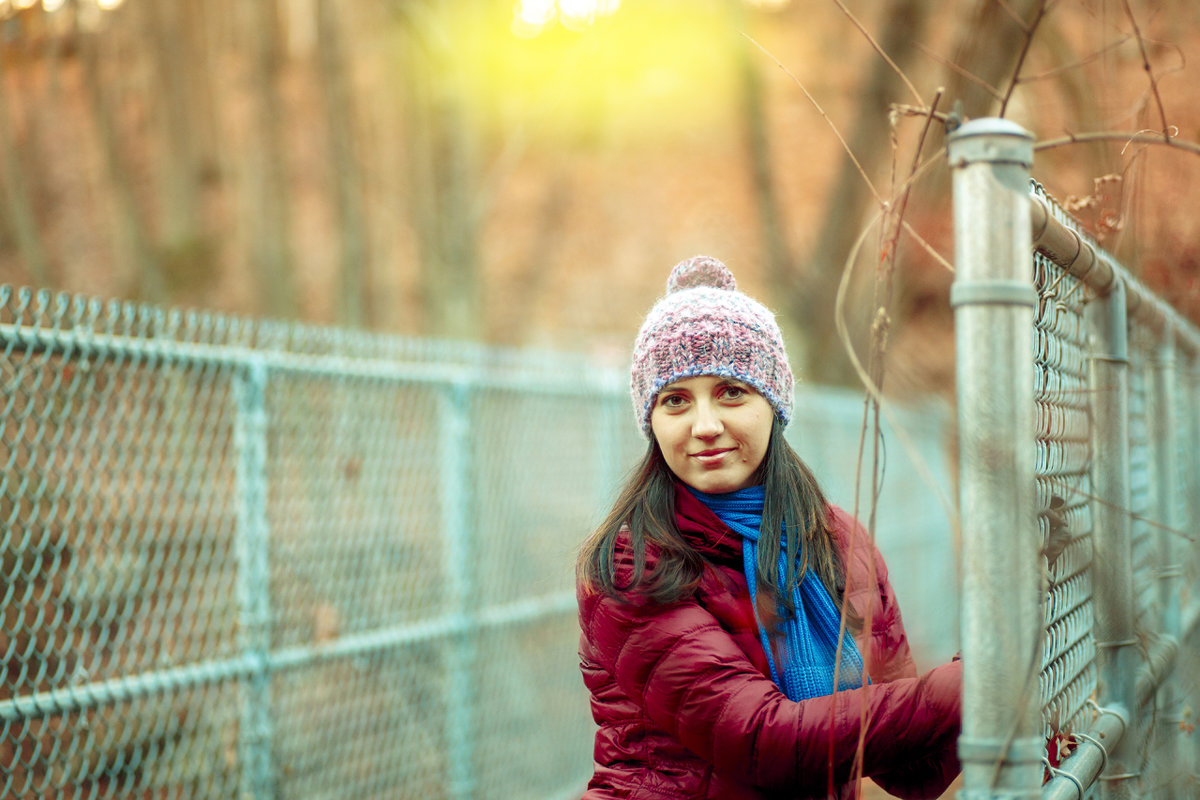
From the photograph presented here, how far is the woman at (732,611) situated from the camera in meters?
1.60

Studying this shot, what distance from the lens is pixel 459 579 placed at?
490 cm

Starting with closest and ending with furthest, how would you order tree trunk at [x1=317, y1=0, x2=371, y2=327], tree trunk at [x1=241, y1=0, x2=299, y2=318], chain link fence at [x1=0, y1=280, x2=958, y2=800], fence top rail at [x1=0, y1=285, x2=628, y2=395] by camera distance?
1. fence top rail at [x1=0, y1=285, x2=628, y2=395]
2. chain link fence at [x1=0, y1=280, x2=958, y2=800]
3. tree trunk at [x1=241, y1=0, x2=299, y2=318]
4. tree trunk at [x1=317, y1=0, x2=371, y2=327]

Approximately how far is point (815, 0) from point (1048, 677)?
566 inches

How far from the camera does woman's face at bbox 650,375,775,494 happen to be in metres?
1.99

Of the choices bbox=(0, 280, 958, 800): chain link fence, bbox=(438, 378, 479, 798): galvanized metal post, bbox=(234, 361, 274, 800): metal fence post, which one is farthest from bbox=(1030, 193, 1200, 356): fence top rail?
bbox=(438, 378, 479, 798): galvanized metal post

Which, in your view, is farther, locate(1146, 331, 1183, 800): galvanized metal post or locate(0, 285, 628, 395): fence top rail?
locate(0, 285, 628, 395): fence top rail

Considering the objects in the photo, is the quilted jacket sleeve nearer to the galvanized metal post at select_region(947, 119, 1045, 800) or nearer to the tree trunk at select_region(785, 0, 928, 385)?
the galvanized metal post at select_region(947, 119, 1045, 800)

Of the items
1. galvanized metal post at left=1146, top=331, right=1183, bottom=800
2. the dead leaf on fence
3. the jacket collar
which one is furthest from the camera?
the dead leaf on fence

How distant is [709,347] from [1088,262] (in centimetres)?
67

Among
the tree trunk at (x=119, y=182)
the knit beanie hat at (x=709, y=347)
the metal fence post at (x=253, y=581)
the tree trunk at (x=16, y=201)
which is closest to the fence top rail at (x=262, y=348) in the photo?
the metal fence post at (x=253, y=581)

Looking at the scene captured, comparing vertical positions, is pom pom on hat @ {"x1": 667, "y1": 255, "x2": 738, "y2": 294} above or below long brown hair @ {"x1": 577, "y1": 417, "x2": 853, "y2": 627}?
above

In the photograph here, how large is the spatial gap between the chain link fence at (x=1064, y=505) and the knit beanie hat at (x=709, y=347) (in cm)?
51

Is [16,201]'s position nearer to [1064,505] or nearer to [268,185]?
[268,185]

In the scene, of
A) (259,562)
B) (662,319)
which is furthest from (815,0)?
(662,319)
